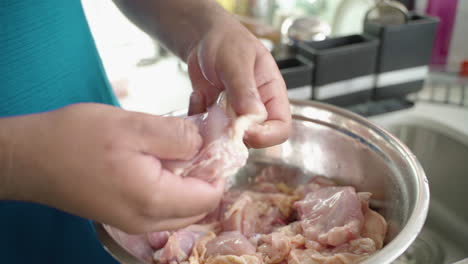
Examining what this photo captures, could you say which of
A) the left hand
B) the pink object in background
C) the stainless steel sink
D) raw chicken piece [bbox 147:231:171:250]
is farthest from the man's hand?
the pink object in background

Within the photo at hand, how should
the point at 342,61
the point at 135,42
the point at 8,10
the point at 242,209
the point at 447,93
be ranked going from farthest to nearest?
the point at 135,42 < the point at 447,93 < the point at 342,61 < the point at 242,209 < the point at 8,10

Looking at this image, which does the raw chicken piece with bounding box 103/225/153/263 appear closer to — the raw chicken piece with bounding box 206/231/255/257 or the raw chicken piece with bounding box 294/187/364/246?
the raw chicken piece with bounding box 206/231/255/257

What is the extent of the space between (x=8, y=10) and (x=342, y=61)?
834 mm

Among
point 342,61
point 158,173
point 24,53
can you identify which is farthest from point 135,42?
point 158,173

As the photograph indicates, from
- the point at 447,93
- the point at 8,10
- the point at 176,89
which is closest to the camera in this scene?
the point at 8,10

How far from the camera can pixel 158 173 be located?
0.47m

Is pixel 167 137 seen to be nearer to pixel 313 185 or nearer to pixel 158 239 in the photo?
pixel 158 239

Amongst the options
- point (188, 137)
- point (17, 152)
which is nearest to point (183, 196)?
point (188, 137)

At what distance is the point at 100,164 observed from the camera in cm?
45

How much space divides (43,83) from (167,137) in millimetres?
408

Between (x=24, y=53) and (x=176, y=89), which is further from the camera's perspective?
(x=176, y=89)

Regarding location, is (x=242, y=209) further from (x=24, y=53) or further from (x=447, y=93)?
(x=447, y=93)

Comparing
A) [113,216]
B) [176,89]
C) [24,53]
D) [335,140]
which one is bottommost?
[176,89]

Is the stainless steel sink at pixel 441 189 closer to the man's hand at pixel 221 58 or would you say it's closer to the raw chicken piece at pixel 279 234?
the raw chicken piece at pixel 279 234
